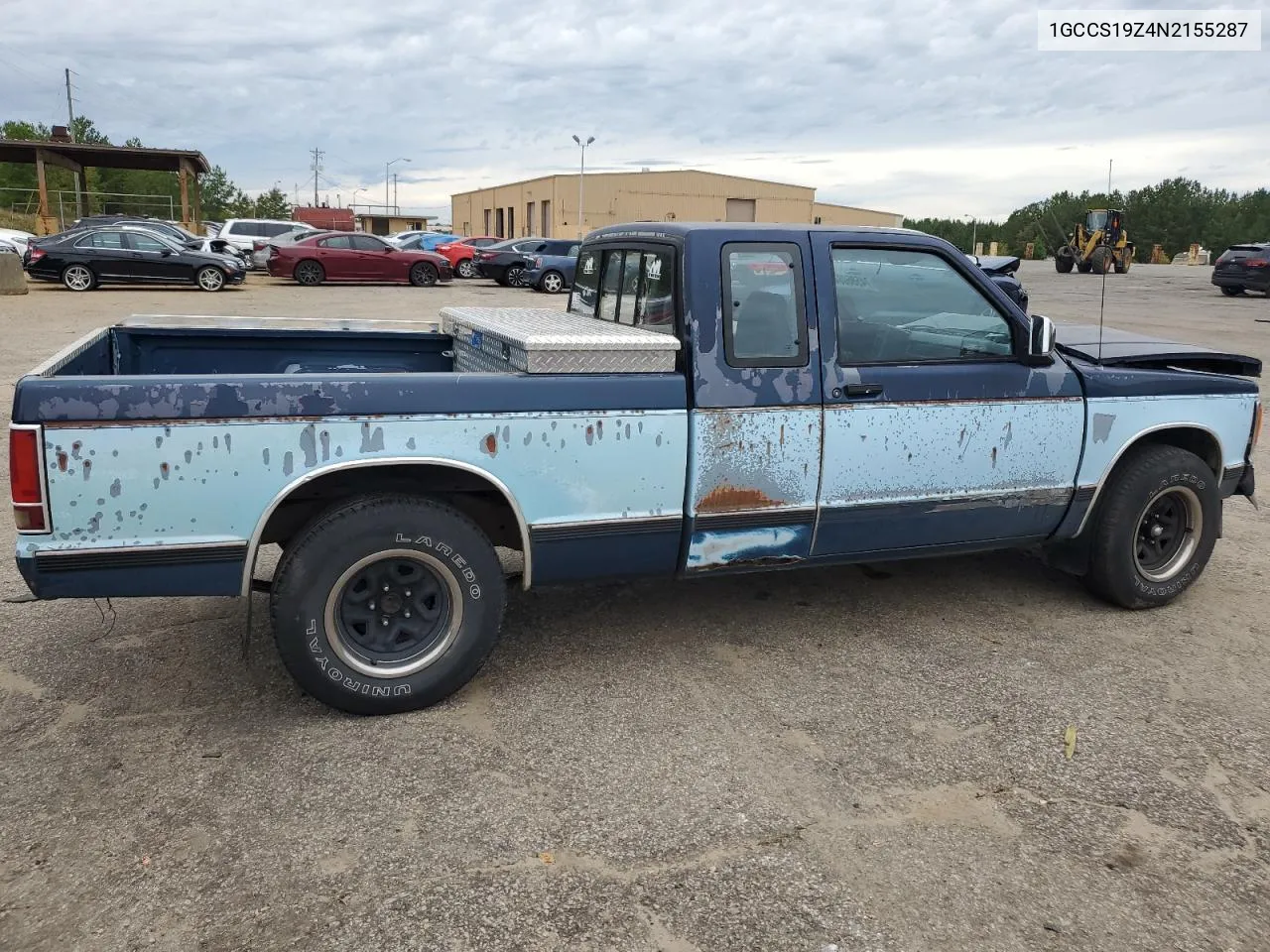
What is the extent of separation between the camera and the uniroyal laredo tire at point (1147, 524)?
479 centimetres

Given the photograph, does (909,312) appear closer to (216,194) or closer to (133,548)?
(133,548)

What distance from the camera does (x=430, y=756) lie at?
11.5ft

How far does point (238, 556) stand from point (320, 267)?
2439 cm

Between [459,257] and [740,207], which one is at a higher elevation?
[740,207]

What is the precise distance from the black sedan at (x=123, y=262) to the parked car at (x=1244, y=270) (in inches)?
998

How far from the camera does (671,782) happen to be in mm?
3375

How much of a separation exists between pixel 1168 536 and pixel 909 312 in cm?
189

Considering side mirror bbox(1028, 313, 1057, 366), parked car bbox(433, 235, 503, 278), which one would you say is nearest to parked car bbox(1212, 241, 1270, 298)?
parked car bbox(433, 235, 503, 278)

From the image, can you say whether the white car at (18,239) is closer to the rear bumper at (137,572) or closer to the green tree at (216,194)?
the rear bumper at (137,572)

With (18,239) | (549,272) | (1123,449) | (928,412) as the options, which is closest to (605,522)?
(928,412)

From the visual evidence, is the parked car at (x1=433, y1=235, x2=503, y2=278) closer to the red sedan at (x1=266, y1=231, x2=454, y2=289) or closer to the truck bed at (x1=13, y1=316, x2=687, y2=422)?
the red sedan at (x1=266, y1=231, x2=454, y2=289)

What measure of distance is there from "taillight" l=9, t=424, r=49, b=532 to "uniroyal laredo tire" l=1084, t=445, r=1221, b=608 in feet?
14.4

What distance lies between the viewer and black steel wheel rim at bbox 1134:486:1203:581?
500cm

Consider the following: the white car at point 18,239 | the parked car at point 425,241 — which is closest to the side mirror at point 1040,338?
the white car at point 18,239
